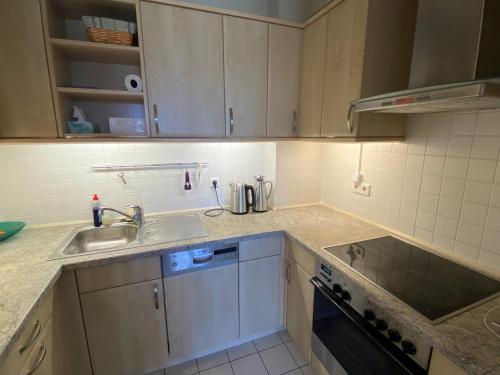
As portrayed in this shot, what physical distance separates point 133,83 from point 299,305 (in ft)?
5.43

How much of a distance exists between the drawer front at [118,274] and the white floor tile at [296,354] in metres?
1.05

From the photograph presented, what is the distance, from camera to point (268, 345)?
5.70 feet

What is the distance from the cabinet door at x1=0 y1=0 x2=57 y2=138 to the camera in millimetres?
1173

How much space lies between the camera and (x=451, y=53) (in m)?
0.98

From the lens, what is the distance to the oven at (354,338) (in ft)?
2.87

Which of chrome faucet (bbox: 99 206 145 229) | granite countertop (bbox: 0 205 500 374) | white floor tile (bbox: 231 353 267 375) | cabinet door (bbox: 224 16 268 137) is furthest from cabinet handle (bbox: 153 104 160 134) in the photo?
white floor tile (bbox: 231 353 267 375)

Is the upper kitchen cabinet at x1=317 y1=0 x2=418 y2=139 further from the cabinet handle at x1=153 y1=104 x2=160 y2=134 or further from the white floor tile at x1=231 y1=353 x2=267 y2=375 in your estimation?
the white floor tile at x1=231 y1=353 x2=267 y2=375

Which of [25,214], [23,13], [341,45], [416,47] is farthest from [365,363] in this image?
[23,13]

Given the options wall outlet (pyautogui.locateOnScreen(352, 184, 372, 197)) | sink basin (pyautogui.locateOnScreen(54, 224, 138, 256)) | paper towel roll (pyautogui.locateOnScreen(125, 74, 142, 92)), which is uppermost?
paper towel roll (pyautogui.locateOnScreen(125, 74, 142, 92))

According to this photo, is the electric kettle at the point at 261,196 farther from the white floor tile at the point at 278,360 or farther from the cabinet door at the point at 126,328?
the white floor tile at the point at 278,360

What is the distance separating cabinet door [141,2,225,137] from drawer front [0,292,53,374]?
3.20 ft

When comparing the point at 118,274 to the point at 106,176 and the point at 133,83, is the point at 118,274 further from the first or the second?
the point at 133,83

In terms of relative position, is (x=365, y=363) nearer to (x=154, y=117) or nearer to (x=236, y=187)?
(x=236, y=187)

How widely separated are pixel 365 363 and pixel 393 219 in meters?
0.83
